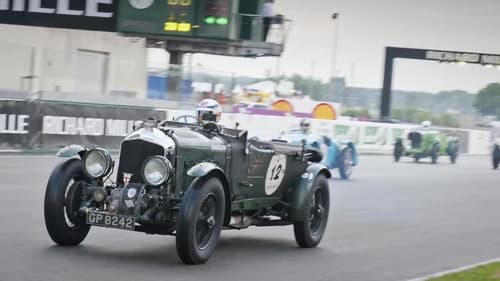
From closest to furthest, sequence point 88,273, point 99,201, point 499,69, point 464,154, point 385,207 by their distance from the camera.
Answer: point 88,273 < point 99,201 < point 385,207 < point 464,154 < point 499,69

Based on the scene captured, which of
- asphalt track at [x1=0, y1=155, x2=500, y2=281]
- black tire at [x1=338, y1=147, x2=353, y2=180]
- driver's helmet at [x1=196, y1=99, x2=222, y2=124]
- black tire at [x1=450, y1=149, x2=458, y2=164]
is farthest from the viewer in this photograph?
black tire at [x1=450, y1=149, x2=458, y2=164]

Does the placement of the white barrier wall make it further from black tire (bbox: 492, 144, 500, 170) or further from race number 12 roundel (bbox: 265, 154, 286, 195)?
race number 12 roundel (bbox: 265, 154, 286, 195)

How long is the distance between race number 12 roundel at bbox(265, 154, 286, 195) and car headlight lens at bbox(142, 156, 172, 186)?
2.06 meters

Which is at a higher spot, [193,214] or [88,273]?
[193,214]

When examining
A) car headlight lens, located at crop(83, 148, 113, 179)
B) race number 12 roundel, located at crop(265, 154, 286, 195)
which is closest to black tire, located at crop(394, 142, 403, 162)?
race number 12 roundel, located at crop(265, 154, 286, 195)

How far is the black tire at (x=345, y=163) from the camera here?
22734 millimetres

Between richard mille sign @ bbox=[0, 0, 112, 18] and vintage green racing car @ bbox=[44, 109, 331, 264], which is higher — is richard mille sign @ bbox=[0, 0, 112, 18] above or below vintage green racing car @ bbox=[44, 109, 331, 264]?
above

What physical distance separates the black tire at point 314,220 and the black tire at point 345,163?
38.7 feet

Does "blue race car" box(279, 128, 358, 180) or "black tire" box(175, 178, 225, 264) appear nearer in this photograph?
A: "black tire" box(175, 178, 225, 264)

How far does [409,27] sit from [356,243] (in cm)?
3720

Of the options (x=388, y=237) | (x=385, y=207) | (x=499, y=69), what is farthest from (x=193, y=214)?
(x=499, y=69)

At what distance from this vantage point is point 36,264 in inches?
310

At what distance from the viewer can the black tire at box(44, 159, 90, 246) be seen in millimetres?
8547

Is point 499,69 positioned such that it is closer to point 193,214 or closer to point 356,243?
point 356,243
